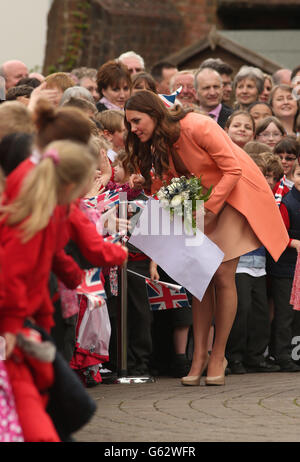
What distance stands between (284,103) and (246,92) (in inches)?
24.0

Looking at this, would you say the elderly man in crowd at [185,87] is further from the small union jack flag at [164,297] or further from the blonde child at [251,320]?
the small union jack flag at [164,297]

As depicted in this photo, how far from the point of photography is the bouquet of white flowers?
7.74m

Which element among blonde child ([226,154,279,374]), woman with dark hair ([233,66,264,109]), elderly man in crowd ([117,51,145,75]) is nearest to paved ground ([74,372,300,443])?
blonde child ([226,154,279,374])

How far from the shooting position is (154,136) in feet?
25.6

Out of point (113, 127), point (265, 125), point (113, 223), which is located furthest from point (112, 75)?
point (113, 223)

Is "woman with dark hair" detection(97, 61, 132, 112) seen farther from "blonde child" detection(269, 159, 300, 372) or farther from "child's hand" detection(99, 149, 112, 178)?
"child's hand" detection(99, 149, 112, 178)

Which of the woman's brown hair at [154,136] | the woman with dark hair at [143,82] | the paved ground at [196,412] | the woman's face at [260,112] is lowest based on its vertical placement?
the paved ground at [196,412]

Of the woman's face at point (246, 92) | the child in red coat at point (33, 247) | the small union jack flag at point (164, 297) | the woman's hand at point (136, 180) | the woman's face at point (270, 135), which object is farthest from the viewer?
the woman's face at point (246, 92)

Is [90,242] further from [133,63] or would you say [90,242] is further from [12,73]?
[133,63]

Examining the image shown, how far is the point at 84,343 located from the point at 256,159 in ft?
8.77

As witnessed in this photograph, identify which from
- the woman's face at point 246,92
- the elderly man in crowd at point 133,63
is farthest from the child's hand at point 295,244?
the elderly man in crowd at point 133,63

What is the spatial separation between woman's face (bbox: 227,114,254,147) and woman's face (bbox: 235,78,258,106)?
1.74 metres

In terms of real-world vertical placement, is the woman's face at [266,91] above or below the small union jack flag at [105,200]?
above

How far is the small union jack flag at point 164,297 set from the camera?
8641mm
